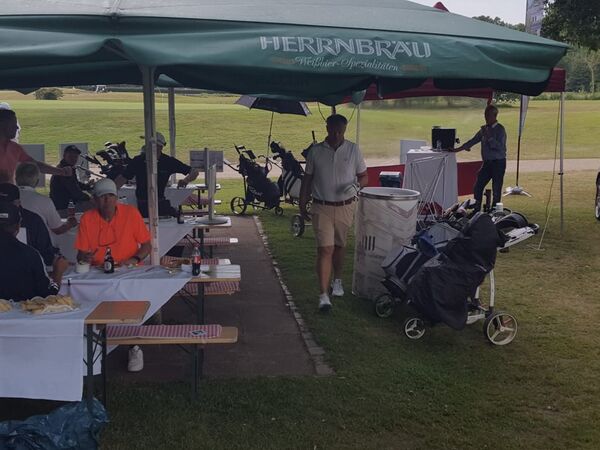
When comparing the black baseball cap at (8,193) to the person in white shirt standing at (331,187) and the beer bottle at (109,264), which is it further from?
the person in white shirt standing at (331,187)

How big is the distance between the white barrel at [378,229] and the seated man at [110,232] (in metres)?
2.46

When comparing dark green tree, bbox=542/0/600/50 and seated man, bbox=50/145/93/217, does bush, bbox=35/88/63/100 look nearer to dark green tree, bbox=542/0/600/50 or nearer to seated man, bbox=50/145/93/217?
dark green tree, bbox=542/0/600/50

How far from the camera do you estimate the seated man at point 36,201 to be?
591cm

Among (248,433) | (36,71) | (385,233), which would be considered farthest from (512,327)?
(36,71)

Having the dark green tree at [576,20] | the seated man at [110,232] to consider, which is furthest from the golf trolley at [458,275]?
the dark green tree at [576,20]

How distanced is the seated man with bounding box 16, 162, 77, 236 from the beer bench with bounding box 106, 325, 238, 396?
1.83m

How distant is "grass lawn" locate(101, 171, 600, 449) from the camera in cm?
419

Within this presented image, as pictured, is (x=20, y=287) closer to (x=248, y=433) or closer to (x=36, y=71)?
(x=248, y=433)

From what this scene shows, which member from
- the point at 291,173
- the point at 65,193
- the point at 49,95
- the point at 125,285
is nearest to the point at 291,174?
the point at 291,173

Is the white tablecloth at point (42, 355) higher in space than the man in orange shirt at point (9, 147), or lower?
lower

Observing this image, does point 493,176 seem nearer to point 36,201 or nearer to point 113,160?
point 113,160

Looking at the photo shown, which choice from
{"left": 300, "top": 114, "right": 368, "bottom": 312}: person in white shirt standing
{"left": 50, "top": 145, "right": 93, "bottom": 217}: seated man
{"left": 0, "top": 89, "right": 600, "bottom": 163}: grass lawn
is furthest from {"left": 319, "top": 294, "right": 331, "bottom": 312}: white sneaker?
{"left": 0, "top": 89, "right": 600, "bottom": 163}: grass lawn

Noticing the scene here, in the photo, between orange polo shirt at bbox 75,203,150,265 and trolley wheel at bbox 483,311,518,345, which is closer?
orange polo shirt at bbox 75,203,150,265

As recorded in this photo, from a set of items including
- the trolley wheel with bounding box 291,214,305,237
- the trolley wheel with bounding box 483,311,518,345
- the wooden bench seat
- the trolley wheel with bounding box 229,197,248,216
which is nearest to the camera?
the wooden bench seat
